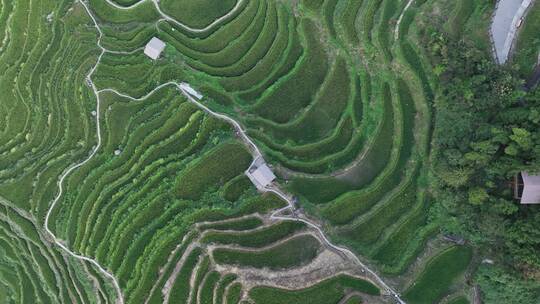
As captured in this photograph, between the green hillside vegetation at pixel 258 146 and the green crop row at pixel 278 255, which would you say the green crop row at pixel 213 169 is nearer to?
the green hillside vegetation at pixel 258 146

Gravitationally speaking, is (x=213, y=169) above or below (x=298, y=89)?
below

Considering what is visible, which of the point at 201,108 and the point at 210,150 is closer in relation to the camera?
the point at 210,150

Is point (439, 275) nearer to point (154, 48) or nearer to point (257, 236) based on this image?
point (257, 236)

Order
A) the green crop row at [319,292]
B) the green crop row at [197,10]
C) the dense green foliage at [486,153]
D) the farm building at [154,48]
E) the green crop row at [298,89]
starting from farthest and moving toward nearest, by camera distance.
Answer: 1. the green crop row at [197,10]
2. the farm building at [154,48]
3. the green crop row at [298,89]
4. the green crop row at [319,292]
5. the dense green foliage at [486,153]

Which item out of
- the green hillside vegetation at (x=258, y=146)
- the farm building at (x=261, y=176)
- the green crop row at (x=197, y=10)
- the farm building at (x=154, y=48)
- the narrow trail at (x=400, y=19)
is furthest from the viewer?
the green crop row at (x=197, y=10)

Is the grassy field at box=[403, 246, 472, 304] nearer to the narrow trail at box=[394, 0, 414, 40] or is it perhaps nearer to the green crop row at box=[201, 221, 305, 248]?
the green crop row at box=[201, 221, 305, 248]

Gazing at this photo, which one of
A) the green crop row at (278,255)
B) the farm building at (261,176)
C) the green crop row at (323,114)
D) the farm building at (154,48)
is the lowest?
the green crop row at (278,255)

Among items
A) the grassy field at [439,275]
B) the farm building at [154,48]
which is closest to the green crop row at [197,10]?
the farm building at [154,48]

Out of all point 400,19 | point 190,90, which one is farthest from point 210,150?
point 400,19
